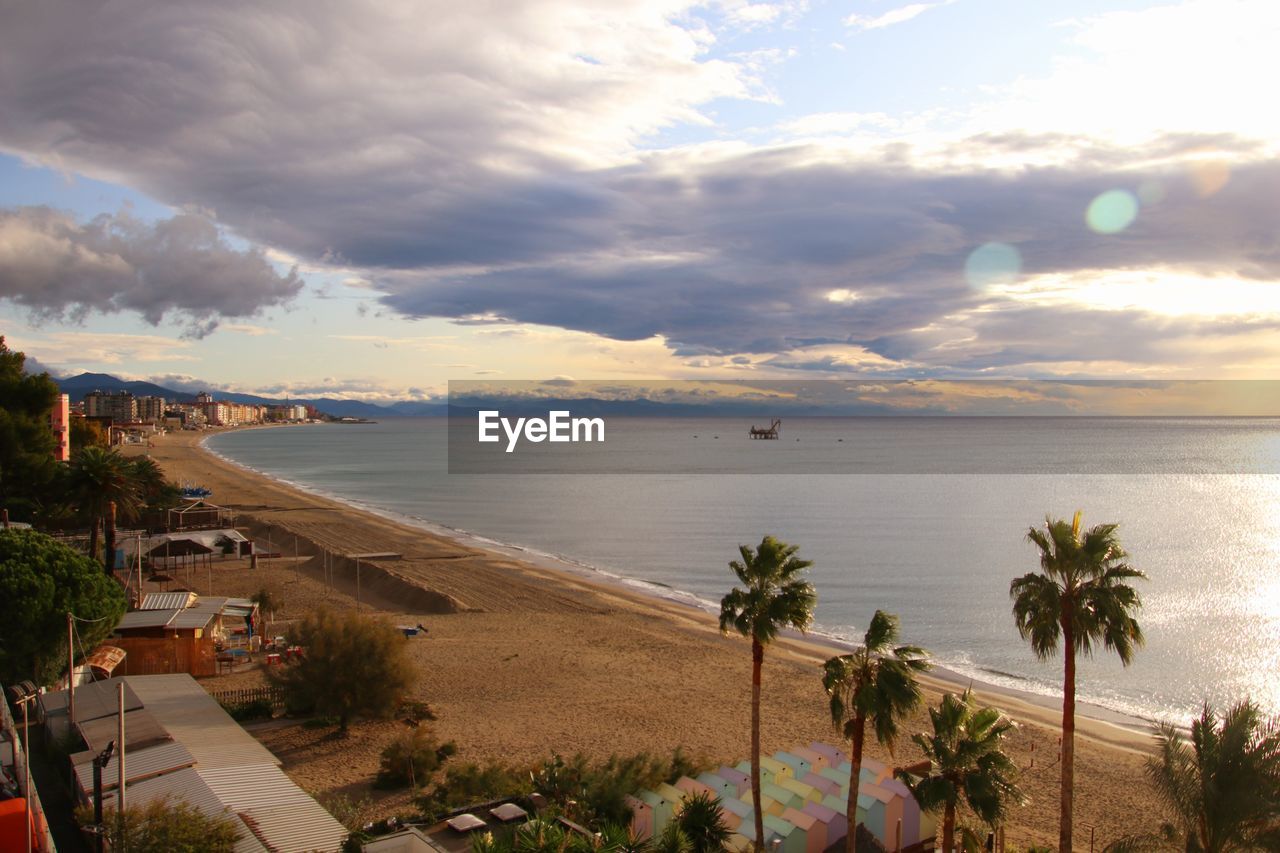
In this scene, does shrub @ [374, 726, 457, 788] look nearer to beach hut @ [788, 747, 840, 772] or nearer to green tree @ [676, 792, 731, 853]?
green tree @ [676, 792, 731, 853]

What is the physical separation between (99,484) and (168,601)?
17.0ft

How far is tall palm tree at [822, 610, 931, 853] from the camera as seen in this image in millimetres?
13531

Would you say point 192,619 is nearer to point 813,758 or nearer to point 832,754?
point 813,758

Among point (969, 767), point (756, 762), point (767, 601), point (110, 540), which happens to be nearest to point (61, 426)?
point (110, 540)

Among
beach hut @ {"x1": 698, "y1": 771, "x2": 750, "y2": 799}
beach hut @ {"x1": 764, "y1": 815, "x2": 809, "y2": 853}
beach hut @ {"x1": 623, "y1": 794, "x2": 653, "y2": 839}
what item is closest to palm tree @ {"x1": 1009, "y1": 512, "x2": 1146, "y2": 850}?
beach hut @ {"x1": 764, "y1": 815, "x2": 809, "y2": 853}

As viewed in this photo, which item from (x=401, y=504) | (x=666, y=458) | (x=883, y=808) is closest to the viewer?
(x=883, y=808)

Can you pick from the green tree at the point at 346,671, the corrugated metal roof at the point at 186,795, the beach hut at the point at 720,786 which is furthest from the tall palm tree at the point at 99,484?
the beach hut at the point at 720,786

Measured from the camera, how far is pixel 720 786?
1758 centimetres

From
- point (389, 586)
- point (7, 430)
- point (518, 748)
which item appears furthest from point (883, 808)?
point (7, 430)

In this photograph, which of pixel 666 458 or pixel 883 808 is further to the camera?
pixel 666 458

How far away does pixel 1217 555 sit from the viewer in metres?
62.8

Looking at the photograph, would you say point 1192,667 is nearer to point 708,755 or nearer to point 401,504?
point 708,755

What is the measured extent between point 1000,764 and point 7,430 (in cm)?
4547

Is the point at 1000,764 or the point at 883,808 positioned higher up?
the point at 1000,764
